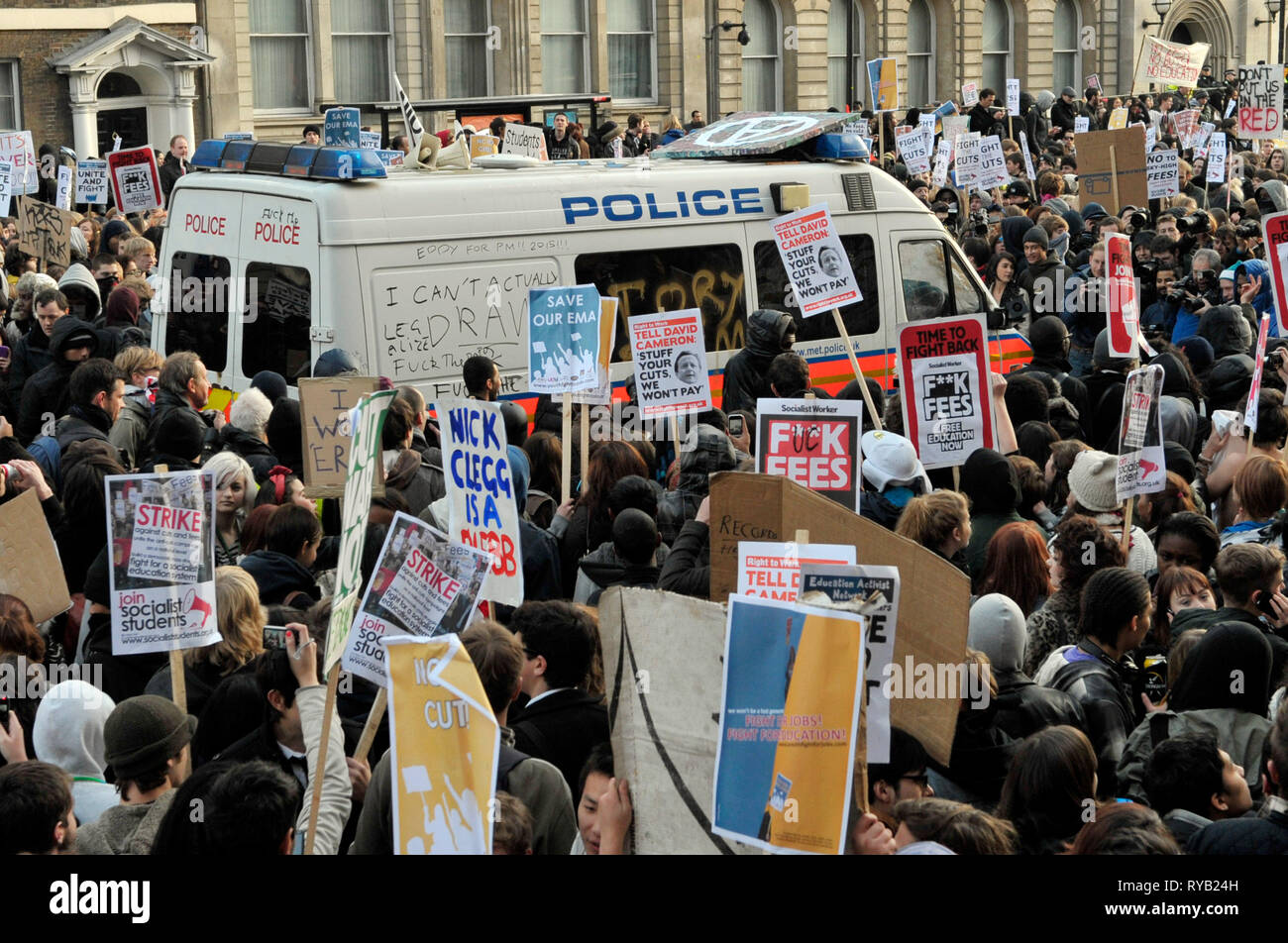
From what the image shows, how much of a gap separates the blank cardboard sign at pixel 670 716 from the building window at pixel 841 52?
34.2 m

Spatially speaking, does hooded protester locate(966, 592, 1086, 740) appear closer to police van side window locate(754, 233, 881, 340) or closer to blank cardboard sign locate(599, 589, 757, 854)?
blank cardboard sign locate(599, 589, 757, 854)

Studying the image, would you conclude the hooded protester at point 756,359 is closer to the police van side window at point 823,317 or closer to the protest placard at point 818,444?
the police van side window at point 823,317

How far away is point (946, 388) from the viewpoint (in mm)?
7684

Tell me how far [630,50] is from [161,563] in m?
29.8

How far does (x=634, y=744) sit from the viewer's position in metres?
3.73

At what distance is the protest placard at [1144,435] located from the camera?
6.51m

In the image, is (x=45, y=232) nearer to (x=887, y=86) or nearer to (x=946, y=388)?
(x=946, y=388)

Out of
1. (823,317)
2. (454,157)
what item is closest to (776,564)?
(823,317)

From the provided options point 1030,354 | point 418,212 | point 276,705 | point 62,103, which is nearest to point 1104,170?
point 1030,354

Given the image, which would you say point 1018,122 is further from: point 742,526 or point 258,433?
point 742,526

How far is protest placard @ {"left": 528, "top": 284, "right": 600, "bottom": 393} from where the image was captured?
8141 mm

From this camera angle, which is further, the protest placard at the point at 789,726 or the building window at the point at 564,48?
the building window at the point at 564,48

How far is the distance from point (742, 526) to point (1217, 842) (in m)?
1.86

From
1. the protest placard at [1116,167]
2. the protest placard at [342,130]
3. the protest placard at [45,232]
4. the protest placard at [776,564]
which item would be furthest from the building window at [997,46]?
the protest placard at [776,564]
